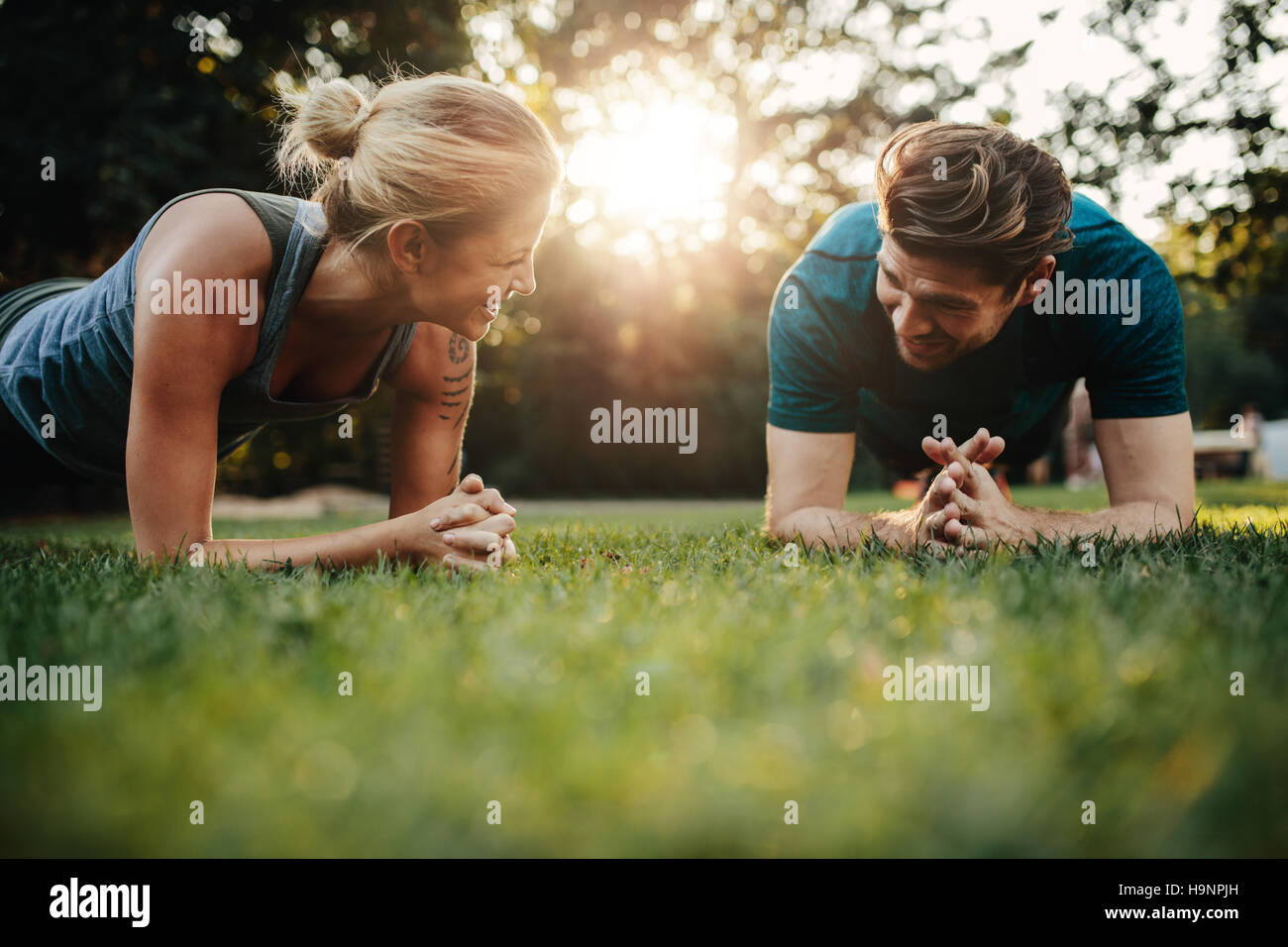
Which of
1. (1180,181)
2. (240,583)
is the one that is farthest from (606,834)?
(1180,181)

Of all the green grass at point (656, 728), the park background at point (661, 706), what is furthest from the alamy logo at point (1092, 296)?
the green grass at point (656, 728)

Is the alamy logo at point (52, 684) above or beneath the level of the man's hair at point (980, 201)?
beneath

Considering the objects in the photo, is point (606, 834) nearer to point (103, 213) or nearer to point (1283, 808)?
point (1283, 808)

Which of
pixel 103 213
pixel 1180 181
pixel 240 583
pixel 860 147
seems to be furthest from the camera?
pixel 860 147

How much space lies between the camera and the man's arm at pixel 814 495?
116 inches

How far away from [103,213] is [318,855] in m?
11.4

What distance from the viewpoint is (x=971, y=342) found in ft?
10.1

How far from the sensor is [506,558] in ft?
9.26

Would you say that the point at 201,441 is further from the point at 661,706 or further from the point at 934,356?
the point at 934,356

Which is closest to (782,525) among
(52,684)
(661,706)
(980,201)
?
(980,201)

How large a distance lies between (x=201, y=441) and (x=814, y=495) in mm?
2271

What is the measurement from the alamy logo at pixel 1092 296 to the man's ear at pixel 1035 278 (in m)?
0.07

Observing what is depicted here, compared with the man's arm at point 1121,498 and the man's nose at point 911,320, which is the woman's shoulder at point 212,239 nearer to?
the man's nose at point 911,320
